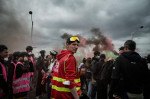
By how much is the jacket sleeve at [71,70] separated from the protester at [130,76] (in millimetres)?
1315

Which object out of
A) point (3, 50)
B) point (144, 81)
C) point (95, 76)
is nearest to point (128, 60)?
point (144, 81)

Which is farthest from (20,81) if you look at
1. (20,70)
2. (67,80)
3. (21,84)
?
(67,80)

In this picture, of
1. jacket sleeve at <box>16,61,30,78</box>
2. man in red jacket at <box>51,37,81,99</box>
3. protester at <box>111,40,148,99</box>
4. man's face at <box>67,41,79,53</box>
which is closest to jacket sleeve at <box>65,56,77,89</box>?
man in red jacket at <box>51,37,81,99</box>

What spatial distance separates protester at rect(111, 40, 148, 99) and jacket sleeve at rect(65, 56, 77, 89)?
4.31 ft

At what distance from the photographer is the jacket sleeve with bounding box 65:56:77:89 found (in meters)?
1.83

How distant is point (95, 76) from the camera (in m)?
5.29

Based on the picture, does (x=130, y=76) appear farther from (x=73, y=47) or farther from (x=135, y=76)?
(x=73, y=47)

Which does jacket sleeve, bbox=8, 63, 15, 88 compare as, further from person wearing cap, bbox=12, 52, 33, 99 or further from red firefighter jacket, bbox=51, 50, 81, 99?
red firefighter jacket, bbox=51, 50, 81, 99

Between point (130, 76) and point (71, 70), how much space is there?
1.47 m

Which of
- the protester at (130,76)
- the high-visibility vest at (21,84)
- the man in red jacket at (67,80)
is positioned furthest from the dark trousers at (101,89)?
the man in red jacket at (67,80)

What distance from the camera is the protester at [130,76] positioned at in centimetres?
252

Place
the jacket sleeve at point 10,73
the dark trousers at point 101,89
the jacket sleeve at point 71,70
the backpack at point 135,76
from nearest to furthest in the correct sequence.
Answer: the jacket sleeve at point 71,70
the backpack at point 135,76
the jacket sleeve at point 10,73
the dark trousers at point 101,89

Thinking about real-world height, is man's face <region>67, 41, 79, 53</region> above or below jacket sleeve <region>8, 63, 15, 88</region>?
above

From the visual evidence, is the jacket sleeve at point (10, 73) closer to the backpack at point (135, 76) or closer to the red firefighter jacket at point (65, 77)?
the red firefighter jacket at point (65, 77)
